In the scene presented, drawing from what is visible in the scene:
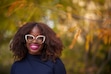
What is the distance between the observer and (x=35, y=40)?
350 centimetres

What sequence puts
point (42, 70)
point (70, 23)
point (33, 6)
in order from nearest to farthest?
point (42, 70) < point (33, 6) < point (70, 23)

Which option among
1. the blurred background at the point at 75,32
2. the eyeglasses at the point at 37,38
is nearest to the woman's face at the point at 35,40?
the eyeglasses at the point at 37,38

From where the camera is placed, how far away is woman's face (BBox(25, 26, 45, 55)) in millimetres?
3512

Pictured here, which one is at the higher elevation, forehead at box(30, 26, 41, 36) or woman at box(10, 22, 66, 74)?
forehead at box(30, 26, 41, 36)

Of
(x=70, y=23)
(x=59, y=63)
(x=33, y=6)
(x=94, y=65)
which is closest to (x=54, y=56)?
(x=59, y=63)

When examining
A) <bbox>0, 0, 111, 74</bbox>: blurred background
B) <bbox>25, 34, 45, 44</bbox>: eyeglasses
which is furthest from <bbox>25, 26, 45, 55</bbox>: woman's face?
<bbox>0, 0, 111, 74</bbox>: blurred background

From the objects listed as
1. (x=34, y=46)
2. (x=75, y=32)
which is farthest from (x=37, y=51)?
(x=75, y=32)

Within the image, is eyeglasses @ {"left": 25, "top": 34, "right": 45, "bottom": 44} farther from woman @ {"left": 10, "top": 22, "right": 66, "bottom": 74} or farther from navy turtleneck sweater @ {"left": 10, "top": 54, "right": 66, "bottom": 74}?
navy turtleneck sweater @ {"left": 10, "top": 54, "right": 66, "bottom": 74}

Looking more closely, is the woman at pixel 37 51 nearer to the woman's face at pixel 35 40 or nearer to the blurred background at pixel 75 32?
the woman's face at pixel 35 40

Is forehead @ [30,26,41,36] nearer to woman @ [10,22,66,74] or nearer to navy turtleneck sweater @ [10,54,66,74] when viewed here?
woman @ [10,22,66,74]

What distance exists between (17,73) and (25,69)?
97 mm

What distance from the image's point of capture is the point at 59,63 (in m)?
3.51

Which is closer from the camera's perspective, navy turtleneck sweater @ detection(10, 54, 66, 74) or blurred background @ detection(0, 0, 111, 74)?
navy turtleneck sweater @ detection(10, 54, 66, 74)

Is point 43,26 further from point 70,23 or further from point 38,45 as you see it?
point 70,23
